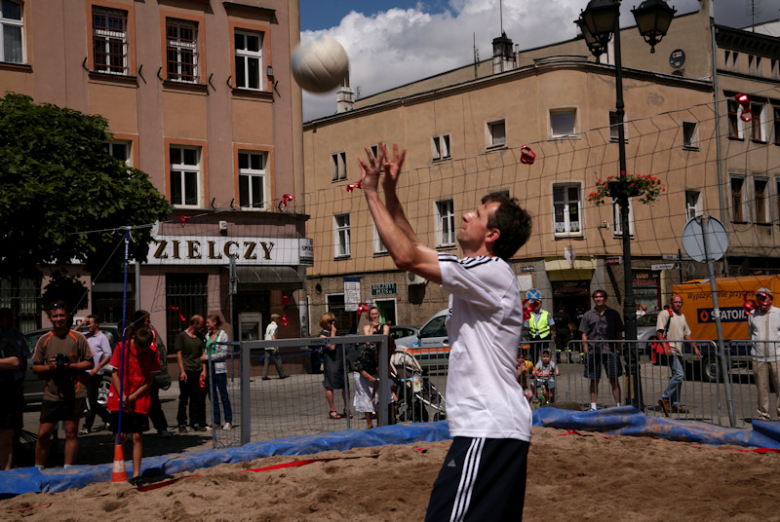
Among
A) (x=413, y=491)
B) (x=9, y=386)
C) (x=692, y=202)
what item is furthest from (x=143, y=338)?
(x=692, y=202)

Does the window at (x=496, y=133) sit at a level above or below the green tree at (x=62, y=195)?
above

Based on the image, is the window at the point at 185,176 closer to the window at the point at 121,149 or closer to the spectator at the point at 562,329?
the window at the point at 121,149

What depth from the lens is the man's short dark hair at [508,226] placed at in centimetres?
375

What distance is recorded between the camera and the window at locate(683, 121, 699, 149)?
32.1 meters

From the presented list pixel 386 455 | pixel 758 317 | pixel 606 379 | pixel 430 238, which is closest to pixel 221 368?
pixel 386 455

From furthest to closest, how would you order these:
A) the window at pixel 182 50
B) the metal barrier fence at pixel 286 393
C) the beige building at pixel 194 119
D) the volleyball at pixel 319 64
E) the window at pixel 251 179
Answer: the window at pixel 251 179 → the window at pixel 182 50 → the beige building at pixel 194 119 → the metal barrier fence at pixel 286 393 → the volleyball at pixel 319 64

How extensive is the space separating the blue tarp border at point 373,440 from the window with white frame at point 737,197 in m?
26.5

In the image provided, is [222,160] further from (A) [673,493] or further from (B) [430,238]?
(A) [673,493]

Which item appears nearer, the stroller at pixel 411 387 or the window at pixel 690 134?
the stroller at pixel 411 387

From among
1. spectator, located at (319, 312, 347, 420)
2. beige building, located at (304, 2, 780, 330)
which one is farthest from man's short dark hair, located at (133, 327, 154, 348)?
beige building, located at (304, 2, 780, 330)

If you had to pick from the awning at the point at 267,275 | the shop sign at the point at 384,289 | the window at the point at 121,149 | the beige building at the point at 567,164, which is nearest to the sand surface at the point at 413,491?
the awning at the point at 267,275

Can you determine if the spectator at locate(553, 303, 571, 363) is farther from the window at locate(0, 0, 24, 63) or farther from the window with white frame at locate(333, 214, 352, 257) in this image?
the window at locate(0, 0, 24, 63)

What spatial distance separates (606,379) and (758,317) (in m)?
2.37

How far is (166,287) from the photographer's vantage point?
2205cm
